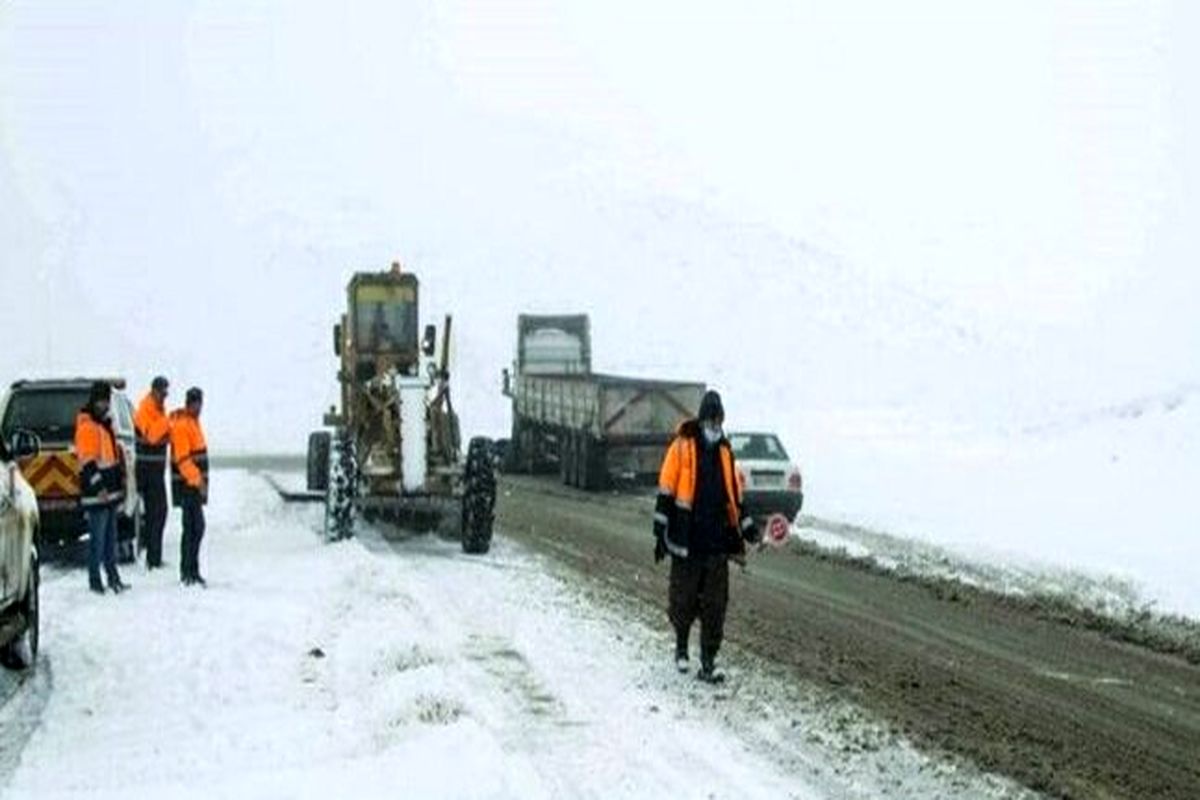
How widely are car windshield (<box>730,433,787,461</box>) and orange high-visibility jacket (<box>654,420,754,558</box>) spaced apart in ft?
41.0

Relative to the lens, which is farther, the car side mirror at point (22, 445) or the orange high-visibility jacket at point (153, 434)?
the orange high-visibility jacket at point (153, 434)

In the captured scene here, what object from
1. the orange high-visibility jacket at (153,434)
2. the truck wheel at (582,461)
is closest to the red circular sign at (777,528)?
the orange high-visibility jacket at (153,434)

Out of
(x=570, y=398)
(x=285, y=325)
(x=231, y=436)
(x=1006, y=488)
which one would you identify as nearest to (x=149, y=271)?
(x=285, y=325)

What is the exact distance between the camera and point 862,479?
33875 mm

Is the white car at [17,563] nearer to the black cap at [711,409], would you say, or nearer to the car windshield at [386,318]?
the black cap at [711,409]

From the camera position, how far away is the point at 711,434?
11.8m

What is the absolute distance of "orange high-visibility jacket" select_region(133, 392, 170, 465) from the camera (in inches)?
662

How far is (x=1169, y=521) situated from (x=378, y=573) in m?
13.2

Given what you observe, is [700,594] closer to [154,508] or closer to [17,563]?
[17,563]

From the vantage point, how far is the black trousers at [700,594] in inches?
459

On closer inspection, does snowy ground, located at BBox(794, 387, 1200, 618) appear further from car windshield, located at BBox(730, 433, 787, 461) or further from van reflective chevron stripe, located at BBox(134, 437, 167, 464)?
van reflective chevron stripe, located at BBox(134, 437, 167, 464)

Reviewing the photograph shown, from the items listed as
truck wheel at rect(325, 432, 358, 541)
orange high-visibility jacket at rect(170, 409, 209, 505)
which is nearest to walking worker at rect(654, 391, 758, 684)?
orange high-visibility jacket at rect(170, 409, 209, 505)

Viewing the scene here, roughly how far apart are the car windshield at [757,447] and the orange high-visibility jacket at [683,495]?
41.0 feet

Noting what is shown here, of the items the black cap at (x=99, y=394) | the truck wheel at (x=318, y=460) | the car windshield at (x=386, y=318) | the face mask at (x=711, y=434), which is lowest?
the truck wheel at (x=318, y=460)
